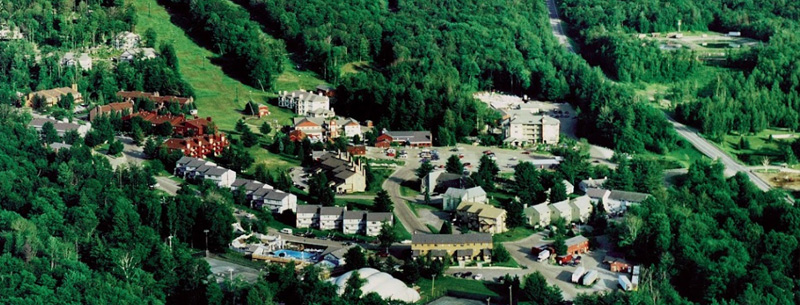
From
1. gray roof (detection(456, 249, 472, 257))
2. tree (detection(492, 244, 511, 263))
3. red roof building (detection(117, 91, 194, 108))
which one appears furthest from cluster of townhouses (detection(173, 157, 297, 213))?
red roof building (detection(117, 91, 194, 108))

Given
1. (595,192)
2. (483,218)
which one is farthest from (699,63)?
(483,218)

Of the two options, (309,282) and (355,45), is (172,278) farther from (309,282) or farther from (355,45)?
(355,45)

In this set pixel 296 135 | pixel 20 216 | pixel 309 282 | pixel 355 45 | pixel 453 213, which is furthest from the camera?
pixel 355 45

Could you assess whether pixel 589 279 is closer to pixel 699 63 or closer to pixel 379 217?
pixel 379 217

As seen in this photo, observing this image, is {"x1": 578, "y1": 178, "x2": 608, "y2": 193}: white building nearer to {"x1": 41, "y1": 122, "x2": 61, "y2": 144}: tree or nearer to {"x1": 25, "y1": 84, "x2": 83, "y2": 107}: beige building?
{"x1": 41, "y1": 122, "x2": 61, "y2": 144}: tree

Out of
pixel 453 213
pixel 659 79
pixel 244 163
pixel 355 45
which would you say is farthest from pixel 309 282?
pixel 659 79

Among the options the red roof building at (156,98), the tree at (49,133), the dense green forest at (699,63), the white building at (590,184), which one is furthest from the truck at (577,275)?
the red roof building at (156,98)
